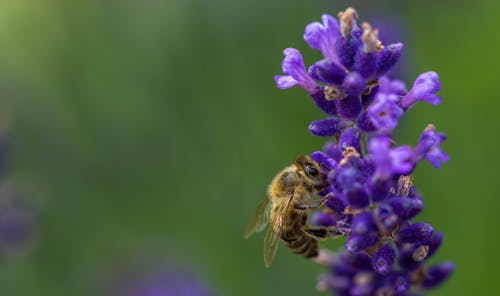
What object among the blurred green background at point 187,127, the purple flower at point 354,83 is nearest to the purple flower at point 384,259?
the purple flower at point 354,83

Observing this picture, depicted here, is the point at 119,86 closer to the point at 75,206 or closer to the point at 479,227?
the point at 75,206

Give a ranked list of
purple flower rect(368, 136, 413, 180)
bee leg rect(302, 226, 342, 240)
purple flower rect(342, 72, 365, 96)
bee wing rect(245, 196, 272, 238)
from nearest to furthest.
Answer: purple flower rect(368, 136, 413, 180)
purple flower rect(342, 72, 365, 96)
bee leg rect(302, 226, 342, 240)
bee wing rect(245, 196, 272, 238)

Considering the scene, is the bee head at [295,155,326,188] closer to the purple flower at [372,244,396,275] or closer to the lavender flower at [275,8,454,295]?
the lavender flower at [275,8,454,295]

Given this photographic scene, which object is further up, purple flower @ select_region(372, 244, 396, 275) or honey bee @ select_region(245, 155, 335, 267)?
honey bee @ select_region(245, 155, 335, 267)

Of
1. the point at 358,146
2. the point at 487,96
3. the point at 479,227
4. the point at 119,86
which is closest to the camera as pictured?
the point at 358,146

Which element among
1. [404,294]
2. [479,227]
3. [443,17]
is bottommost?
[404,294]

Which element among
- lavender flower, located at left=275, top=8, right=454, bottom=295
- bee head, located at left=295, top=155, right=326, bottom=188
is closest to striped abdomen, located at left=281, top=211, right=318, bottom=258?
bee head, located at left=295, top=155, right=326, bottom=188

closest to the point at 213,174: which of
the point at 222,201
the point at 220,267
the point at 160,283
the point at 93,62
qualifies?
the point at 222,201

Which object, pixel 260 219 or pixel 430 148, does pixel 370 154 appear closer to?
pixel 430 148
